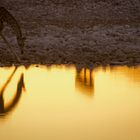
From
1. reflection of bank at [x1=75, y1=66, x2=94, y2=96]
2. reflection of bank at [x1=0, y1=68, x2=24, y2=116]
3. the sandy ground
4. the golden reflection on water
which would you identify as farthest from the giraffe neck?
reflection of bank at [x1=0, y1=68, x2=24, y2=116]

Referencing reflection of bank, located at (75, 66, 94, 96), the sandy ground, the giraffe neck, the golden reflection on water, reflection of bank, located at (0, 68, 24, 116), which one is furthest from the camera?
the sandy ground

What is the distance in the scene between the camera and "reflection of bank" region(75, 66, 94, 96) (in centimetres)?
1265

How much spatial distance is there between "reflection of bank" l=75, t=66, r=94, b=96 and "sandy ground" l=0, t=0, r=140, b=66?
4.23ft

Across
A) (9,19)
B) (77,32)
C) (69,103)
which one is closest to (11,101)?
(69,103)

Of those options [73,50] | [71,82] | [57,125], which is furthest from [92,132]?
[73,50]

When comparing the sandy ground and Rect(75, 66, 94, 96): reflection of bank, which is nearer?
Rect(75, 66, 94, 96): reflection of bank

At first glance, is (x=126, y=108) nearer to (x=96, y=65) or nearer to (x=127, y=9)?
(x=96, y=65)

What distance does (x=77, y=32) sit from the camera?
837 inches

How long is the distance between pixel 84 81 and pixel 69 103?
104 inches

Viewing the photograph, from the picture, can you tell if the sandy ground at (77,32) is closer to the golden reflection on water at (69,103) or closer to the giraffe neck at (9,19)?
the giraffe neck at (9,19)

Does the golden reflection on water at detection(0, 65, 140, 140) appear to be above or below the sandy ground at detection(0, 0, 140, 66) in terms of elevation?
below

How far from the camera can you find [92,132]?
29.8 feet

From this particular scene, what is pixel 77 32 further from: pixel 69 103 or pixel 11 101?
pixel 69 103

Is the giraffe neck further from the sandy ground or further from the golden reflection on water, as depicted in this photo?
the golden reflection on water
